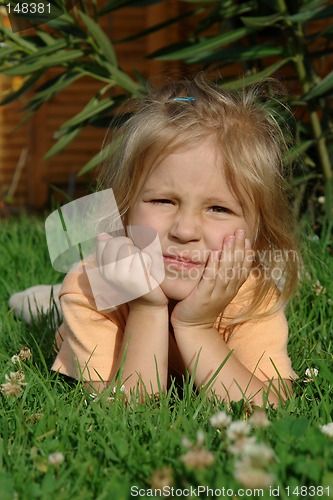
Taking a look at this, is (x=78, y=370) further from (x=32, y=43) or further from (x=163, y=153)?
(x=32, y=43)

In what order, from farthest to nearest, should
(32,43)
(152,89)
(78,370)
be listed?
1. (32,43)
2. (152,89)
3. (78,370)

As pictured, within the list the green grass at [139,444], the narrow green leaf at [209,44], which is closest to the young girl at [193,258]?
the green grass at [139,444]

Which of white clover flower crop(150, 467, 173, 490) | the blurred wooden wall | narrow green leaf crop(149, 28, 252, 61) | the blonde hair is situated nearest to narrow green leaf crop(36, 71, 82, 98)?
narrow green leaf crop(149, 28, 252, 61)

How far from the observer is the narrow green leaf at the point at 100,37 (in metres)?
2.89

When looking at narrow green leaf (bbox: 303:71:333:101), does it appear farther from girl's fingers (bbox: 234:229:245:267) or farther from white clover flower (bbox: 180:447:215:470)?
white clover flower (bbox: 180:447:215:470)

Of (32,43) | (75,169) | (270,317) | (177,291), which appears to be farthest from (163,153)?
(75,169)

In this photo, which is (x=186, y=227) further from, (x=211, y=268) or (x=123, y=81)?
(x=123, y=81)

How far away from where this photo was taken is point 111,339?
192 cm

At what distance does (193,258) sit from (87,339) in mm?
338

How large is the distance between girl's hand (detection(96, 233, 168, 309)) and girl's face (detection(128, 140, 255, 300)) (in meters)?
0.04

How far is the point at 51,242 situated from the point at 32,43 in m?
0.81

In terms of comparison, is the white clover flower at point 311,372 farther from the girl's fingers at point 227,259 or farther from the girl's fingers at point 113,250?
the girl's fingers at point 113,250

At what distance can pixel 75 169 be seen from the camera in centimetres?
766

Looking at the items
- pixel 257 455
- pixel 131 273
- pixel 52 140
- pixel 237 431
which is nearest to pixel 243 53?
pixel 131 273
